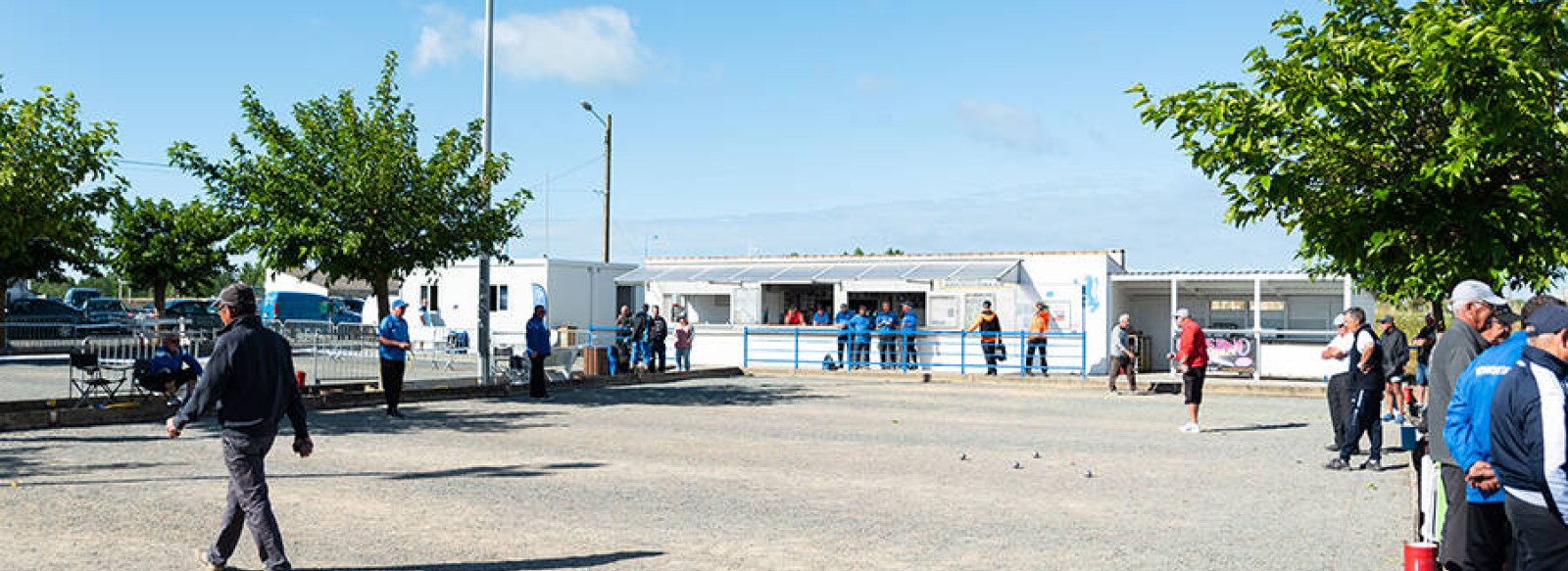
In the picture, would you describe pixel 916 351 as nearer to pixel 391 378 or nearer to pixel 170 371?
pixel 391 378

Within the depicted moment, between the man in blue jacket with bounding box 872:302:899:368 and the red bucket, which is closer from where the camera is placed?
the red bucket

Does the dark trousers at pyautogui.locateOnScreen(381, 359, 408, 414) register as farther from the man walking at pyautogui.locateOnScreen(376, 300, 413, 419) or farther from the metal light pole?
the metal light pole

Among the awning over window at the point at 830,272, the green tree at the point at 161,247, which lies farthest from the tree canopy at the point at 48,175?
the green tree at the point at 161,247

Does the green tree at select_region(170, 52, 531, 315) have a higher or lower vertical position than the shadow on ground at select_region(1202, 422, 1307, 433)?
higher

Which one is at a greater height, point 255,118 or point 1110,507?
point 255,118

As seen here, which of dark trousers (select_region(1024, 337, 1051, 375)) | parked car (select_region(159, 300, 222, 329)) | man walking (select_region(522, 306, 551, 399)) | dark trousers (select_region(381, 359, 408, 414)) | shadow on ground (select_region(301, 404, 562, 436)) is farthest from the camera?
parked car (select_region(159, 300, 222, 329))

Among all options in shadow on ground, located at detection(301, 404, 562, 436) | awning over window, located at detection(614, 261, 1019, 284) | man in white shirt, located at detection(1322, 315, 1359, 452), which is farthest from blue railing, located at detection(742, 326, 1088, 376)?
man in white shirt, located at detection(1322, 315, 1359, 452)

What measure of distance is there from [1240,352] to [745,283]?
11506mm

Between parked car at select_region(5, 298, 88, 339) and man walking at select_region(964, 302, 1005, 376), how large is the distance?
65.1ft

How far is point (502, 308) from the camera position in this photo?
33.6 m

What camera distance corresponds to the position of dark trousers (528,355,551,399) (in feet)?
62.5

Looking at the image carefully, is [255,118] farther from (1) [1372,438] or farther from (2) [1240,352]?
(2) [1240,352]

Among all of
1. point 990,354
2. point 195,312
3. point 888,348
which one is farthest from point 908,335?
point 195,312

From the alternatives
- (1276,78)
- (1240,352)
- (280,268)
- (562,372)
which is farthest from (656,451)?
(1240,352)
